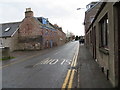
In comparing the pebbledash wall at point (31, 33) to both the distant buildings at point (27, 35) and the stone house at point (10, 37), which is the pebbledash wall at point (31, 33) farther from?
the stone house at point (10, 37)

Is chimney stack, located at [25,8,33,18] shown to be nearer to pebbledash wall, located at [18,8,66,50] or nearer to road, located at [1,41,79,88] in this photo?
pebbledash wall, located at [18,8,66,50]

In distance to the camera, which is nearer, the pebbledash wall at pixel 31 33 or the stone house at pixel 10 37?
the stone house at pixel 10 37

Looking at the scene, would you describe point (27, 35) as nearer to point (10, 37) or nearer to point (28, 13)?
point (10, 37)

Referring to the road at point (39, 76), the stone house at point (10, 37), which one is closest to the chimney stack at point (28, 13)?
the stone house at point (10, 37)

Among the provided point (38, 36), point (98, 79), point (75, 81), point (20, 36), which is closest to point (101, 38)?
point (98, 79)

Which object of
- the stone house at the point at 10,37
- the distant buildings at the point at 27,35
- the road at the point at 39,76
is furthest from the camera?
the distant buildings at the point at 27,35

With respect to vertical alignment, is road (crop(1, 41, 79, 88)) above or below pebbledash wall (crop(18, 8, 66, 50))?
below

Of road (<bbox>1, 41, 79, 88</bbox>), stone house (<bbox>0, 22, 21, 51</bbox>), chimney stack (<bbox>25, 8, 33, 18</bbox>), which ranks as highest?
chimney stack (<bbox>25, 8, 33, 18</bbox>)

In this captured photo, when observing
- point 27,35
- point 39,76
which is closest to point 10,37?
point 27,35

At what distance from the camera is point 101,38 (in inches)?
371

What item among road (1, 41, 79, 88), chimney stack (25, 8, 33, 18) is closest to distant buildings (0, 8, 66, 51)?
chimney stack (25, 8, 33, 18)

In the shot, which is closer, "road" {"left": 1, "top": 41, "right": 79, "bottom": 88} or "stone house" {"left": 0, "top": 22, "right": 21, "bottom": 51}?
"road" {"left": 1, "top": 41, "right": 79, "bottom": 88}

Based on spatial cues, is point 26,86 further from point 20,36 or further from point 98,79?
point 20,36

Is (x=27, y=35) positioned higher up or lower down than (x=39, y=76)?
higher up
